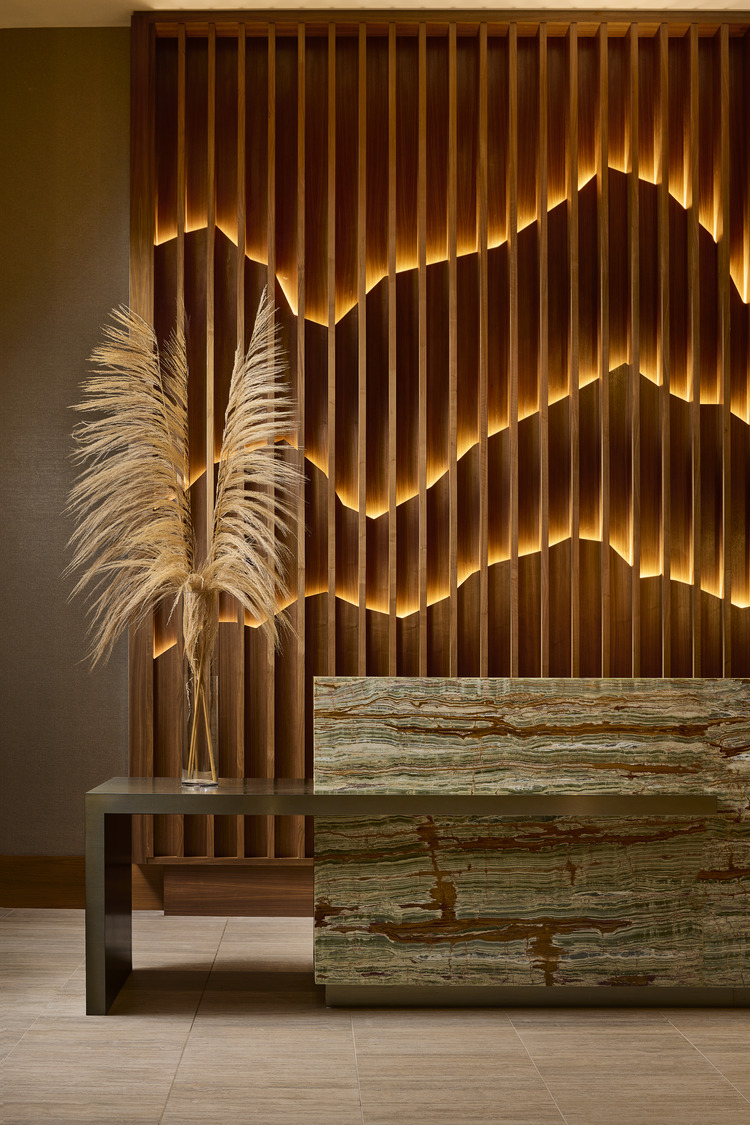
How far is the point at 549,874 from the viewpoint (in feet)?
8.46

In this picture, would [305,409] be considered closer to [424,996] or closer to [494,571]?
[494,571]

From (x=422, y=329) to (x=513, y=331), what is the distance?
0.33m

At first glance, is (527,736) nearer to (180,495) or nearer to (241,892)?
(180,495)

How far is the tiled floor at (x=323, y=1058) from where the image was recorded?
6.64 ft

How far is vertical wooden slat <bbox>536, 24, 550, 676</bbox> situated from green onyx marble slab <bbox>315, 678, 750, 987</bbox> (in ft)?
2.96

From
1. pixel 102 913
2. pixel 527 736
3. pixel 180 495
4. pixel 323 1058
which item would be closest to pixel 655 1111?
pixel 323 1058

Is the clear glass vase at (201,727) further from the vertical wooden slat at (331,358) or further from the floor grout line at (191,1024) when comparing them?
the vertical wooden slat at (331,358)

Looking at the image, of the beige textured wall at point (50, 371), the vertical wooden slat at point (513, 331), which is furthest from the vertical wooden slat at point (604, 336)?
the beige textured wall at point (50, 371)

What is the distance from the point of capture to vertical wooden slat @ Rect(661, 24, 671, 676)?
353cm

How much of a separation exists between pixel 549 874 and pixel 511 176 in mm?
2443

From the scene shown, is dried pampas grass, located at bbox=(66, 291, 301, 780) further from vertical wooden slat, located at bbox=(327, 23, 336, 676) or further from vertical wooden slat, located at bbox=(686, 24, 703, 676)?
vertical wooden slat, located at bbox=(686, 24, 703, 676)

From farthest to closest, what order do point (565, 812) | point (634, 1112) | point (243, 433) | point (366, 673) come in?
1. point (366, 673)
2. point (243, 433)
3. point (565, 812)
4. point (634, 1112)

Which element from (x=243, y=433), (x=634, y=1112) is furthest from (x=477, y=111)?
(x=634, y=1112)

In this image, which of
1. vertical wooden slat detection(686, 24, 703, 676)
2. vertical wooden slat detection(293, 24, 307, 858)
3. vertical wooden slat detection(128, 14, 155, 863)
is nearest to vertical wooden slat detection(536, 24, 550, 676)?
vertical wooden slat detection(686, 24, 703, 676)
